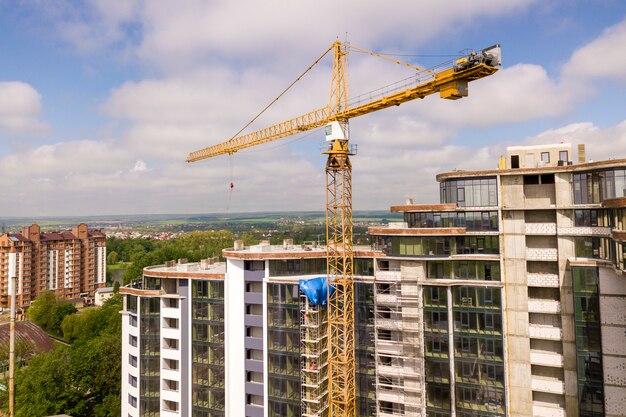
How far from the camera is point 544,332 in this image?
3966 cm

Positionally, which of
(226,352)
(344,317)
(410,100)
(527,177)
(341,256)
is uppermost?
(410,100)

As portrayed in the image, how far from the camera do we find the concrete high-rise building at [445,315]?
3662 centimetres

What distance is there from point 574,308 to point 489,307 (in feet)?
23.3

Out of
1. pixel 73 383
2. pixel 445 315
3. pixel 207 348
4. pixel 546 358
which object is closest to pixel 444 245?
pixel 445 315

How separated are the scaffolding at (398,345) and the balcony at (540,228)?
12.2 m

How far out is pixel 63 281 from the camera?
5645 inches

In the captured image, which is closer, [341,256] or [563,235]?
[563,235]

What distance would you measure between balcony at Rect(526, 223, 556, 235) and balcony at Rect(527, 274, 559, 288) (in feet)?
13.8

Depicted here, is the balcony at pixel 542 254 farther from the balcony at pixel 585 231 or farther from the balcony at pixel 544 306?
the balcony at pixel 544 306

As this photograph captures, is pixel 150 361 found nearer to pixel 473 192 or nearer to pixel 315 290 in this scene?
pixel 315 290

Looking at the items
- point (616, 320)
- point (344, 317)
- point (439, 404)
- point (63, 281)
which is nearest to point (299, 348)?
point (344, 317)

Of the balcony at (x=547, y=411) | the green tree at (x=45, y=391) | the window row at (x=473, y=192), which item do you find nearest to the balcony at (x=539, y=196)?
the window row at (x=473, y=192)

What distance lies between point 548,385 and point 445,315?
37.8ft

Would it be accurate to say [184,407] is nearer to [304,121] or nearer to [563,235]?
[304,121]
